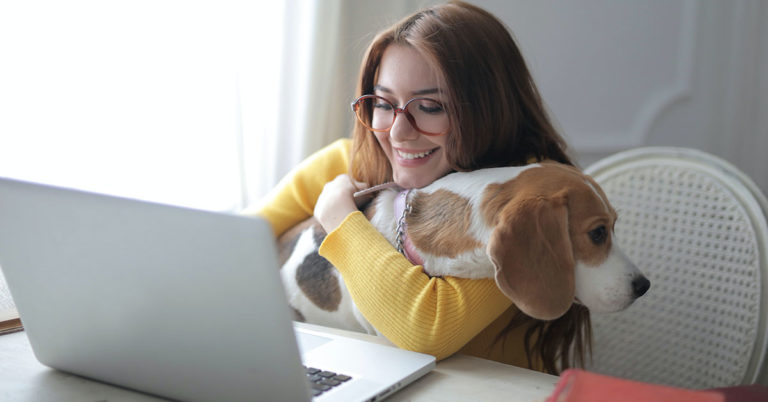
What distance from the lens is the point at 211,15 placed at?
5.78ft

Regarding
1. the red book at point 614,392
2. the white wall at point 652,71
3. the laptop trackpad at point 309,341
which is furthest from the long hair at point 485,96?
the white wall at point 652,71

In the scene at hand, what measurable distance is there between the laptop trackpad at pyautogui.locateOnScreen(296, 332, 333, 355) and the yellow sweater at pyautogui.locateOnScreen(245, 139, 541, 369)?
0.10 meters

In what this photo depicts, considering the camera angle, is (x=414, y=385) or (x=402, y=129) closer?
(x=414, y=385)

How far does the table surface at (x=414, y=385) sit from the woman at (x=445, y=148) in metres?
0.09

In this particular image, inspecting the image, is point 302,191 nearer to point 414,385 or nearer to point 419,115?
point 419,115

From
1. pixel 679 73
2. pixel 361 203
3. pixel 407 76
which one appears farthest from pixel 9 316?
pixel 679 73

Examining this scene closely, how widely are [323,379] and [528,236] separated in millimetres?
345

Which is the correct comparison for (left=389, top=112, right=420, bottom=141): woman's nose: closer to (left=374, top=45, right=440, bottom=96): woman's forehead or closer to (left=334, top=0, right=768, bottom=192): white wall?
(left=374, top=45, right=440, bottom=96): woman's forehead

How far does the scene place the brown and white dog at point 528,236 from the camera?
916 mm

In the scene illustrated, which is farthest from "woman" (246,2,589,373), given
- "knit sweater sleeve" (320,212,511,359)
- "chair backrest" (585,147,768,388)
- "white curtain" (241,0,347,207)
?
"white curtain" (241,0,347,207)

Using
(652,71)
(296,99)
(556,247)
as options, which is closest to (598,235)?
(556,247)

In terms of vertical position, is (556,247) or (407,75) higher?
(407,75)

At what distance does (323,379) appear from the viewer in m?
0.85

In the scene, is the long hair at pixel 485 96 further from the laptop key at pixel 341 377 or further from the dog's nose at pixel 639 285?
the laptop key at pixel 341 377
